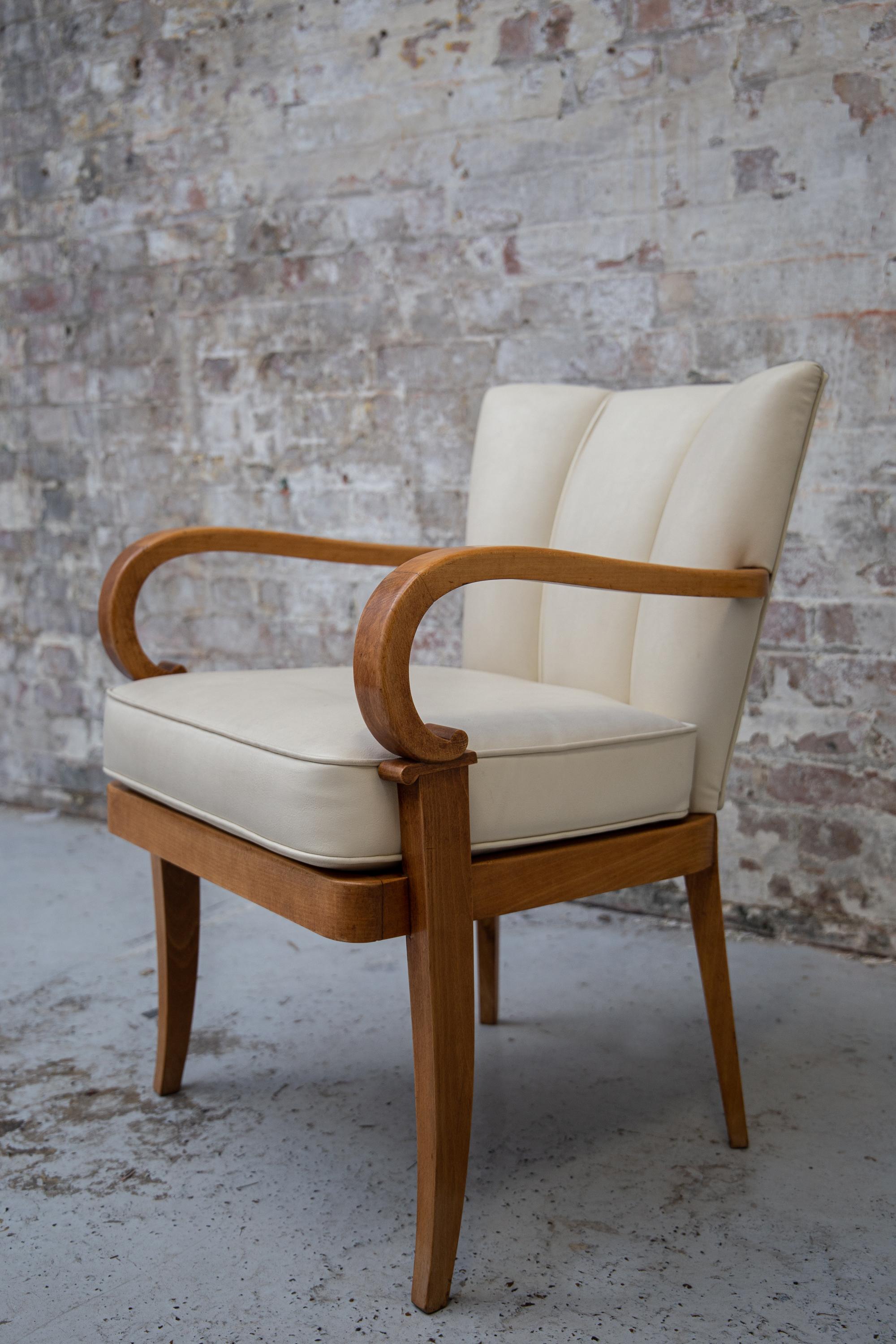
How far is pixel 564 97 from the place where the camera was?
6.93 feet

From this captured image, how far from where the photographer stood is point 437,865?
1028 millimetres

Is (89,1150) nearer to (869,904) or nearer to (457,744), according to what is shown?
(457,744)

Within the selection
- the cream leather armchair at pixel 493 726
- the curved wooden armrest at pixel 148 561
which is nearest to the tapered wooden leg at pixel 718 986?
the cream leather armchair at pixel 493 726

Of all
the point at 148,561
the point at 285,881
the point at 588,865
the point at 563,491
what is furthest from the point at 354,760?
the point at 563,491

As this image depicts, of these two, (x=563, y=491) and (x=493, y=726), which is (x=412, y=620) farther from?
(x=563, y=491)

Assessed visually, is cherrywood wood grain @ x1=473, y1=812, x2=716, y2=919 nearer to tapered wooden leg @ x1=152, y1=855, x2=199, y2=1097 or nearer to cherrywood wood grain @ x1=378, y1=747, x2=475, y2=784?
cherrywood wood grain @ x1=378, y1=747, x2=475, y2=784

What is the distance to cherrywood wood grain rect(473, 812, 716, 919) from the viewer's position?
1100 mm

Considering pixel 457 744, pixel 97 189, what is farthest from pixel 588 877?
pixel 97 189

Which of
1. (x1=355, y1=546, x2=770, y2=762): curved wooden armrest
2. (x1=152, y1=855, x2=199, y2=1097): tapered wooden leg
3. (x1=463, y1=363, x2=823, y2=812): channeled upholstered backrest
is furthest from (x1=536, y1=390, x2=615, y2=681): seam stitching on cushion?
(x1=152, y1=855, x2=199, y2=1097): tapered wooden leg

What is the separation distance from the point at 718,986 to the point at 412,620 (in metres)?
0.64

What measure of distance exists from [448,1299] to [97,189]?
8.44 ft

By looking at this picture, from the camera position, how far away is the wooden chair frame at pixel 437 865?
100 centimetres

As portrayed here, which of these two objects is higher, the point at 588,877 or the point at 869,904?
the point at 588,877

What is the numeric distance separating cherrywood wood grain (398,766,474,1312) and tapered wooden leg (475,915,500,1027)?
0.56 metres
